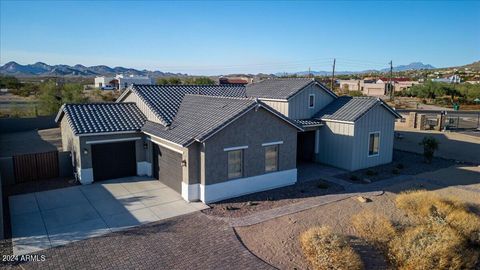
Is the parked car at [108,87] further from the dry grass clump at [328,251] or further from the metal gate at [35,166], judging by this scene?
the dry grass clump at [328,251]

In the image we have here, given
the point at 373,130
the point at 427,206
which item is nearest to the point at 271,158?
the point at 427,206

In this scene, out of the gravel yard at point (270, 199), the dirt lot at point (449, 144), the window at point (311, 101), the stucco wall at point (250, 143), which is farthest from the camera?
the dirt lot at point (449, 144)

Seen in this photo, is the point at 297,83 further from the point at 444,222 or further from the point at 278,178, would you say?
the point at 444,222

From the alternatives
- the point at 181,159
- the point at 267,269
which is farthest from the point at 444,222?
the point at 181,159

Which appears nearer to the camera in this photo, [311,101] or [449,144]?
[311,101]

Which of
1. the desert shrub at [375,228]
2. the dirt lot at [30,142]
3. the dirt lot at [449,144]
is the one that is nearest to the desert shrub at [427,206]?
the desert shrub at [375,228]

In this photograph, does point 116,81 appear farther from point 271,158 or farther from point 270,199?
point 270,199
